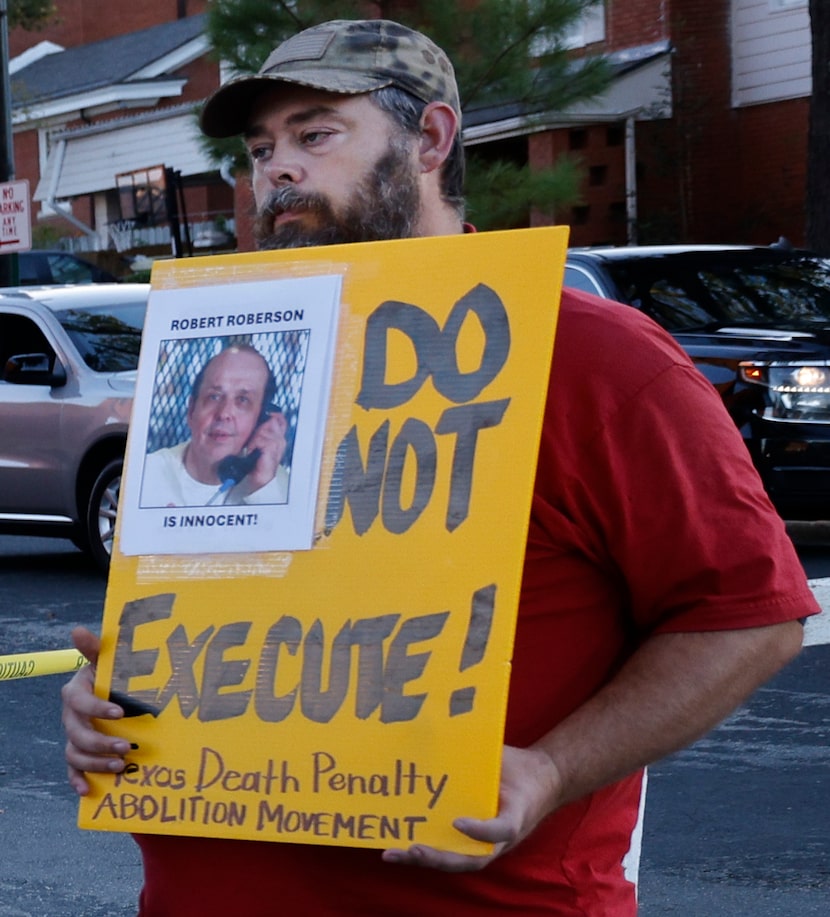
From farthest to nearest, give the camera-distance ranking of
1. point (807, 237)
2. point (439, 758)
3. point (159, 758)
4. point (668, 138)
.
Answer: point (668, 138) < point (807, 237) < point (159, 758) < point (439, 758)

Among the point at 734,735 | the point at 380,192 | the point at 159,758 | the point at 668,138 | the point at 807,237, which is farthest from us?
the point at 668,138

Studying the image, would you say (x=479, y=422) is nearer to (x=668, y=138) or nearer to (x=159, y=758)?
(x=159, y=758)

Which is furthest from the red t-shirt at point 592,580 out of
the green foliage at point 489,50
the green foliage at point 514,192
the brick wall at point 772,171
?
the brick wall at point 772,171

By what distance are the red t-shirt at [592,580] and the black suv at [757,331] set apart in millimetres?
8011

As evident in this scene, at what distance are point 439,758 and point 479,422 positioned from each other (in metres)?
0.34

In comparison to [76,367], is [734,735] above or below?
below

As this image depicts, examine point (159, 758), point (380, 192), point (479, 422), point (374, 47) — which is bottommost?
point (159, 758)

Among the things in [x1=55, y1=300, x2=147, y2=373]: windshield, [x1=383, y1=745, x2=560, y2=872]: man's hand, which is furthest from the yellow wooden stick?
[x1=55, y1=300, x2=147, y2=373]: windshield

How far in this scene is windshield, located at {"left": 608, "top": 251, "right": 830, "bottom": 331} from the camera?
34.3 ft

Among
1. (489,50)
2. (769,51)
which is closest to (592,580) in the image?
(489,50)

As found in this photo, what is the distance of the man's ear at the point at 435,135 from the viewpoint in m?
2.18

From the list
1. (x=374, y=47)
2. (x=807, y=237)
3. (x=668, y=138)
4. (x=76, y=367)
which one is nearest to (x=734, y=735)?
(x=374, y=47)

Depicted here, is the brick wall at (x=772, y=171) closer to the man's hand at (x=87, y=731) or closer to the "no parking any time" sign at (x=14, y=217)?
the "no parking any time" sign at (x=14, y=217)

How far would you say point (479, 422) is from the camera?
1867mm
